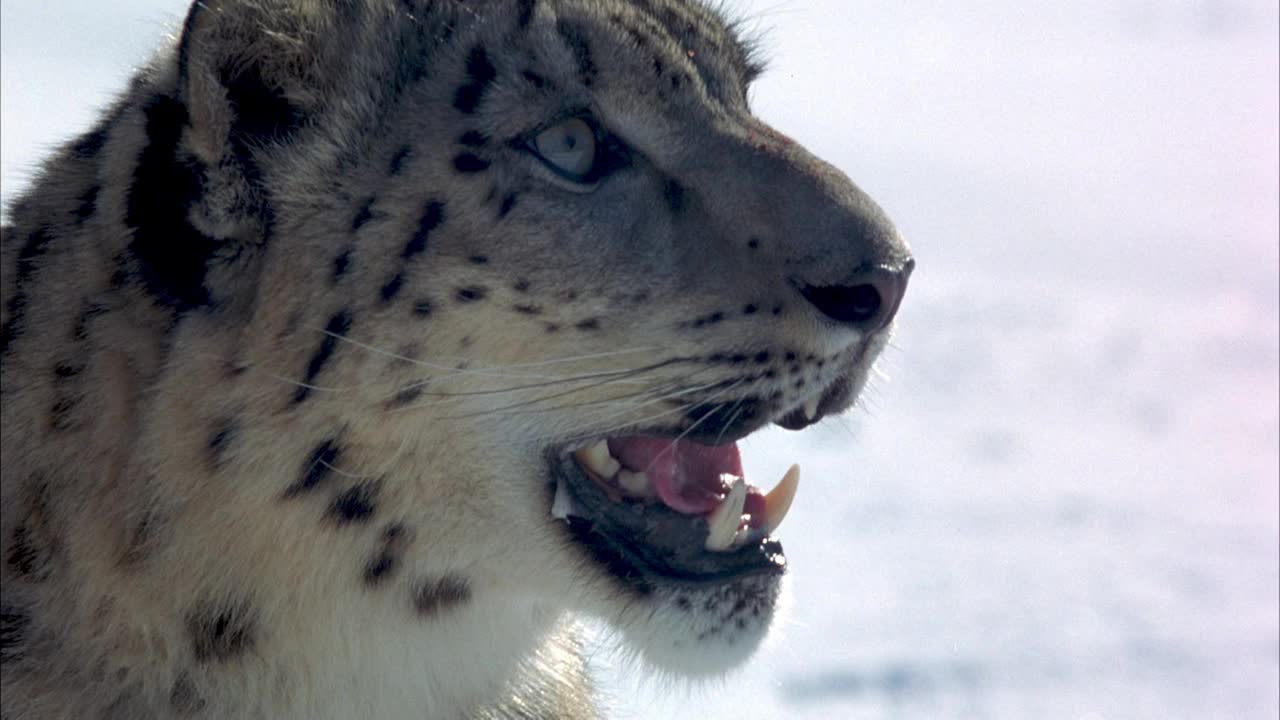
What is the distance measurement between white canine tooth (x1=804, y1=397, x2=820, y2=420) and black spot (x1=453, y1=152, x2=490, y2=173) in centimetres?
77

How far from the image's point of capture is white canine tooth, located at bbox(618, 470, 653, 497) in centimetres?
379

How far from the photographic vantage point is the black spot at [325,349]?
11.5 ft

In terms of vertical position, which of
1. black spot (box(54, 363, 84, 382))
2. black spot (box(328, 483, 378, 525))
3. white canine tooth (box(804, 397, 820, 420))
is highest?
white canine tooth (box(804, 397, 820, 420))

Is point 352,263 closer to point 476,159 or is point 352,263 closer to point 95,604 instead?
point 476,159

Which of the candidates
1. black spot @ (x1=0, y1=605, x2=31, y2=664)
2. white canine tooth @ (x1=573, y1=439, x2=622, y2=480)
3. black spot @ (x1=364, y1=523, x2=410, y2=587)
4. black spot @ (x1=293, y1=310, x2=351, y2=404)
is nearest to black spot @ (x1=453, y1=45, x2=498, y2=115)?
black spot @ (x1=293, y1=310, x2=351, y2=404)

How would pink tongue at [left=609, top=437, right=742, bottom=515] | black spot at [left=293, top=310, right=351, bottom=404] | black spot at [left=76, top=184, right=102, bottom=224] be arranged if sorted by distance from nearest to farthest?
black spot at [left=293, top=310, right=351, bottom=404] → black spot at [left=76, top=184, right=102, bottom=224] → pink tongue at [left=609, top=437, right=742, bottom=515]

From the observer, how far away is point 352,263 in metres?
3.56

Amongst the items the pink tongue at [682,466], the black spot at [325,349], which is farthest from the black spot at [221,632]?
the pink tongue at [682,466]

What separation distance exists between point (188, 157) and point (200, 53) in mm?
204

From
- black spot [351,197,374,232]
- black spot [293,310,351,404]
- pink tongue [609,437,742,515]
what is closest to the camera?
black spot [293,310,351,404]

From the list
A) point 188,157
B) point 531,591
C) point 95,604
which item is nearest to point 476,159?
point 188,157

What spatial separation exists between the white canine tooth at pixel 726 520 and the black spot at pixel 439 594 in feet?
1.59

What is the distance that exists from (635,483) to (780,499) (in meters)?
0.30

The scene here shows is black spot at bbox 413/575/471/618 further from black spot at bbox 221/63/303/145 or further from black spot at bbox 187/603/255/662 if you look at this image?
black spot at bbox 221/63/303/145
